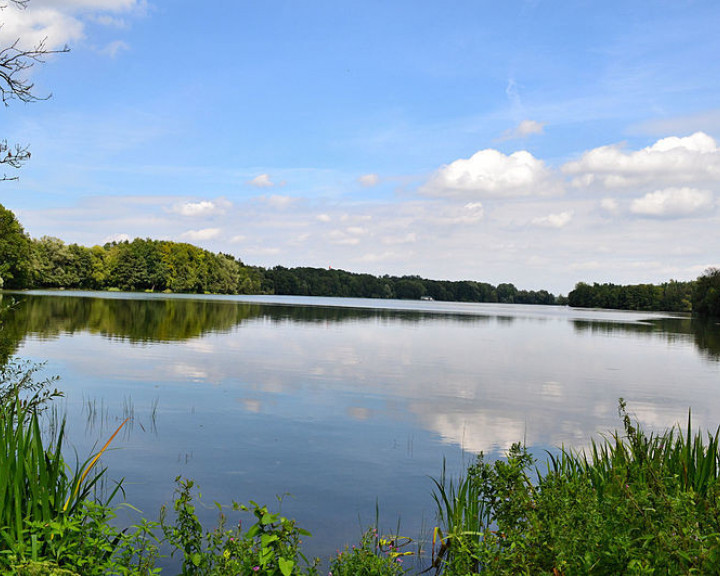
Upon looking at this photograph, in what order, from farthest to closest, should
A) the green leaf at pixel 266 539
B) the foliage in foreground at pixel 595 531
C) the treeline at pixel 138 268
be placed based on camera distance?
the treeline at pixel 138 268, the green leaf at pixel 266 539, the foliage in foreground at pixel 595 531

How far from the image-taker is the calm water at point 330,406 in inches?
395

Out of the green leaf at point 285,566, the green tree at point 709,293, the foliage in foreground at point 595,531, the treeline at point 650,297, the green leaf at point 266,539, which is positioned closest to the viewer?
the foliage in foreground at point 595,531

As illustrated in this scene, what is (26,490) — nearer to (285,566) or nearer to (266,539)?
(266,539)

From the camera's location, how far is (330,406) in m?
16.8

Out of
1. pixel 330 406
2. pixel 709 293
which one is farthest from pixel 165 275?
pixel 330 406

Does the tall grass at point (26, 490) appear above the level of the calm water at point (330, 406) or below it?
above

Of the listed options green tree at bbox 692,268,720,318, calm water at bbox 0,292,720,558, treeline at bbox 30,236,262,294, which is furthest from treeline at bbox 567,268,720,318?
calm water at bbox 0,292,720,558

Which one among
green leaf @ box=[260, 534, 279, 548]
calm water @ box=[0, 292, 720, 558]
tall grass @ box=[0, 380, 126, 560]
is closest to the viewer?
green leaf @ box=[260, 534, 279, 548]

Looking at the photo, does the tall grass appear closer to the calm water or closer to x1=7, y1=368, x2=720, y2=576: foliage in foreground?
x1=7, y1=368, x2=720, y2=576: foliage in foreground

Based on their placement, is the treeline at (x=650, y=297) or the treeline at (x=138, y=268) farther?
the treeline at (x=650, y=297)

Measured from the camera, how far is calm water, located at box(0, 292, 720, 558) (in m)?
10.0

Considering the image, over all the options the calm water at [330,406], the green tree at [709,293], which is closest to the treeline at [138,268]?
the calm water at [330,406]

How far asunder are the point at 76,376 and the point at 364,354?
14235 millimetres

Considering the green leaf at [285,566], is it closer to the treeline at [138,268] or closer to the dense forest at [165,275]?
the dense forest at [165,275]
